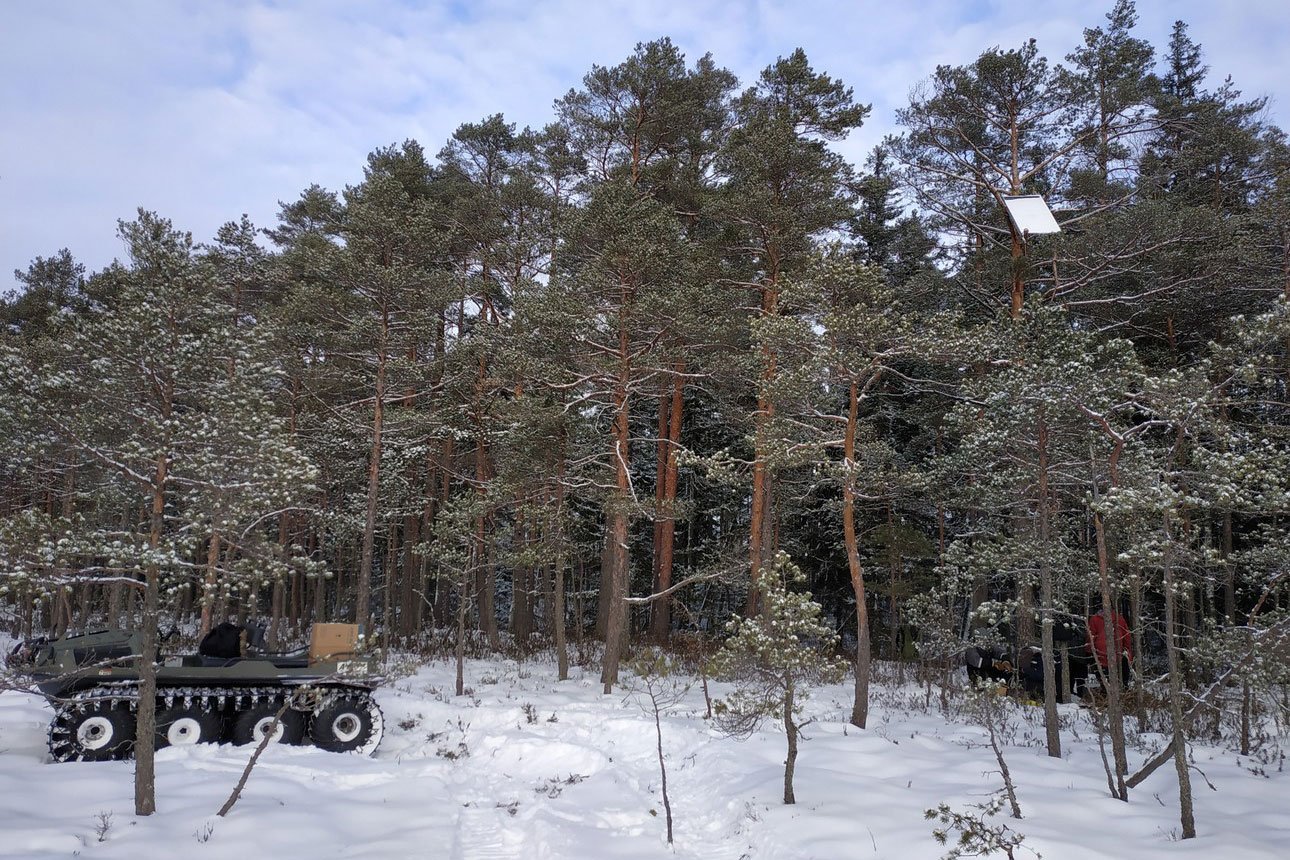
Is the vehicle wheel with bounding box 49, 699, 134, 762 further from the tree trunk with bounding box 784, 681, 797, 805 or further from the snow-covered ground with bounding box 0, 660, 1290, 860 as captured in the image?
the tree trunk with bounding box 784, 681, 797, 805

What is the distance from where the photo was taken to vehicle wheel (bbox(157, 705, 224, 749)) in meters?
11.3

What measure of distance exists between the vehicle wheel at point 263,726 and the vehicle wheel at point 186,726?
326mm

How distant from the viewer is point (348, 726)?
11977mm

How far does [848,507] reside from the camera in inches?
523

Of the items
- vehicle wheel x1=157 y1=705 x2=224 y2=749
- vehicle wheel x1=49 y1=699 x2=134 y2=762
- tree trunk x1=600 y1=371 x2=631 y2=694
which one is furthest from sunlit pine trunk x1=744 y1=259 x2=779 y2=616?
vehicle wheel x1=49 y1=699 x2=134 y2=762

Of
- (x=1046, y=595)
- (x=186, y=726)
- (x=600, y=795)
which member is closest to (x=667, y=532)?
(x=600, y=795)

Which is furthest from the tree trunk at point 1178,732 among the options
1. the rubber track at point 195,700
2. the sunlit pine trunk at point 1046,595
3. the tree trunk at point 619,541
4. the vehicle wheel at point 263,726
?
the vehicle wheel at point 263,726

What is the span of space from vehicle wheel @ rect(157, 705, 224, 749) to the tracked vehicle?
0.01 meters

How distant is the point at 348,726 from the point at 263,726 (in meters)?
1.23

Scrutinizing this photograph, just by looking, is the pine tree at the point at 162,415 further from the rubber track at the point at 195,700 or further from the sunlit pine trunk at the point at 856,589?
the sunlit pine trunk at the point at 856,589

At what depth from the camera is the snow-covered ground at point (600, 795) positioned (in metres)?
7.32

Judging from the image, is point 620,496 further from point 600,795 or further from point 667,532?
point 667,532

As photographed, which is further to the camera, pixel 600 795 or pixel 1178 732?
pixel 600 795

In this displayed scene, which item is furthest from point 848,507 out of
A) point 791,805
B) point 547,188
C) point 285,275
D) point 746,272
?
point 285,275
